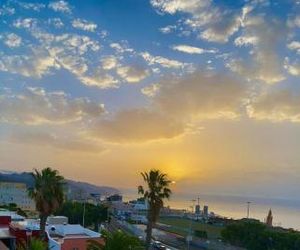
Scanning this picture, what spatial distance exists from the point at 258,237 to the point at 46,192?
127ft

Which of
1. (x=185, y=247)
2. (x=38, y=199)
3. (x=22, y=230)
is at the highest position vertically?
A: (x=38, y=199)

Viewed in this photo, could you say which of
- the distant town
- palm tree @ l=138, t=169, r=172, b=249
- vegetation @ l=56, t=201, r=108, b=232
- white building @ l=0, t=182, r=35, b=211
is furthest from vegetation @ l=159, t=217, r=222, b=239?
white building @ l=0, t=182, r=35, b=211

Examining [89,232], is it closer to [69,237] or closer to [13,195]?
[69,237]

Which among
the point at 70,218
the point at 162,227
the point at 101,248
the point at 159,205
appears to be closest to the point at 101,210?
the point at 70,218

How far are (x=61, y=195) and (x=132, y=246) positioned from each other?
16.2 metres

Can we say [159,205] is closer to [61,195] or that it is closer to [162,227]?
[61,195]

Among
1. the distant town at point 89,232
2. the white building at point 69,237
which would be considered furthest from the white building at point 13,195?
the white building at point 69,237

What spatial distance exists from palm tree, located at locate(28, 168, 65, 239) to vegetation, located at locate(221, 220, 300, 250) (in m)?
36.9

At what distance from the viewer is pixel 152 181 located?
42.7 meters

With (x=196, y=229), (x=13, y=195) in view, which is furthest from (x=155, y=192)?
(x=13, y=195)

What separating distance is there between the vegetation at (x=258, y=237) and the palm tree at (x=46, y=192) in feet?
121

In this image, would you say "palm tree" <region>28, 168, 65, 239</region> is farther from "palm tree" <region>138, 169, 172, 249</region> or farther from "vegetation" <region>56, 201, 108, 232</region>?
"vegetation" <region>56, 201, 108, 232</region>

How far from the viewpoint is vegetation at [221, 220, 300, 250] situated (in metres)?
64.7

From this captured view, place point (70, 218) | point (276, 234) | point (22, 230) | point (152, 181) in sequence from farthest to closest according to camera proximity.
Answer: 1. point (70, 218)
2. point (276, 234)
3. point (152, 181)
4. point (22, 230)
